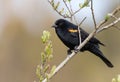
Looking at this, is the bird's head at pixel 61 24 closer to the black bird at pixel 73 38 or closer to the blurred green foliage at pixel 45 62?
the black bird at pixel 73 38

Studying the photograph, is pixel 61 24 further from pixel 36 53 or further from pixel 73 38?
pixel 36 53

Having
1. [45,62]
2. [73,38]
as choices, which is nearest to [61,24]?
[73,38]

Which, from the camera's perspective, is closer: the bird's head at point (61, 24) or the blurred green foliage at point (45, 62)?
the blurred green foliage at point (45, 62)

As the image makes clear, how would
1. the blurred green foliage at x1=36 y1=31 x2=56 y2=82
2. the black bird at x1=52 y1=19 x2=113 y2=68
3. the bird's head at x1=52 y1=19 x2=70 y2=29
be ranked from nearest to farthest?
1. the blurred green foliage at x1=36 y1=31 x2=56 y2=82
2. the black bird at x1=52 y1=19 x2=113 y2=68
3. the bird's head at x1=52 y1=19 x2=70 y2=29

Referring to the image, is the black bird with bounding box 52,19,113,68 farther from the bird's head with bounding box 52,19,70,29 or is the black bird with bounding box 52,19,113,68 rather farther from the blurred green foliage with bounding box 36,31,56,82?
the blurred green foliage with bounding box 36,31,56,82

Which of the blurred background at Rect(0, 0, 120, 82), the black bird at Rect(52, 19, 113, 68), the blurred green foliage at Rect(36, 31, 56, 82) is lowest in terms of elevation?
the blurred background at Rect(0, 0, 120, 82)

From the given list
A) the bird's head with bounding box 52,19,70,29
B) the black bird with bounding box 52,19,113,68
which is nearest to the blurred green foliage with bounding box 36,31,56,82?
the black bird with bounding box 52,19,113,68

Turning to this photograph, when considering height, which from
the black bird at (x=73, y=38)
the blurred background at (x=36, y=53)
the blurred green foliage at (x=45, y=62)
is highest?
the blurred green foliage at (x=45, y=62)

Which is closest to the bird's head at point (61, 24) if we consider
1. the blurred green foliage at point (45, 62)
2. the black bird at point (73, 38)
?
the black bird at point (73, 38)

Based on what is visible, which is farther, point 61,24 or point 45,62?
point 61,24

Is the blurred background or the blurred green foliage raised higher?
the blurred green foliage

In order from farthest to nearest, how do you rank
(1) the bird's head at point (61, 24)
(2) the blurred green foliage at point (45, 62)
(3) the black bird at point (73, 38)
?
(1) the bird's head at point (61, 24), (3) the black bird at point (73, 38), (2) the blurred green foliage at point (45, 62)

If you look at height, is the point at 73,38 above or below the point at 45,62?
below

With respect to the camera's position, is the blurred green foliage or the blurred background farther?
the blurred background
